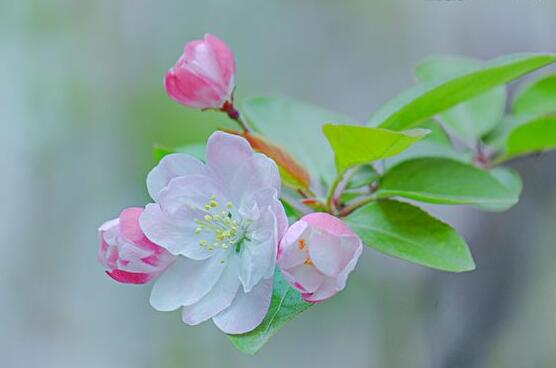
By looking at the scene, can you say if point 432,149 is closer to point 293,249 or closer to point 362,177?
point 362,177

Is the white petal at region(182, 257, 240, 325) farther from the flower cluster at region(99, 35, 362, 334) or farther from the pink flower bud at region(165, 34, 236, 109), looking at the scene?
the pink flower bud at region(165, 34, 236, 109)

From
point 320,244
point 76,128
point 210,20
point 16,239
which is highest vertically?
point 320,244

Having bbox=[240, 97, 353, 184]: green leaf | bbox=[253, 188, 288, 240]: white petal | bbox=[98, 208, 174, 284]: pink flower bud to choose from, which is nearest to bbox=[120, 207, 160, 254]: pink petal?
bbox=[98, 208, 174, 284]: pink flower bud

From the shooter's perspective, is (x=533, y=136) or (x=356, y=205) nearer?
(x=356, y=205)

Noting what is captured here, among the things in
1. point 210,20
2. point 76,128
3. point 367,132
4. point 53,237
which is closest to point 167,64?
point 210,20

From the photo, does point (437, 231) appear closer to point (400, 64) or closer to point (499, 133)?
point (499, 133)

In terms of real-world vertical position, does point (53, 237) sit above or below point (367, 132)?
below

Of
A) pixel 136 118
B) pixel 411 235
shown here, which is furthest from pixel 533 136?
pixel 136 118
